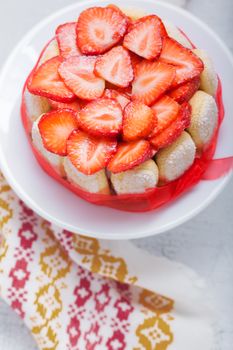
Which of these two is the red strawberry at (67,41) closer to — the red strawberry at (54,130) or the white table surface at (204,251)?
the red strawberry at (54,130)

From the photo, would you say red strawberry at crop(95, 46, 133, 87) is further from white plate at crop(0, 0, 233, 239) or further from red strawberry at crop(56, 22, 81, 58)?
white plate at crop(0, 0, 233, 239)

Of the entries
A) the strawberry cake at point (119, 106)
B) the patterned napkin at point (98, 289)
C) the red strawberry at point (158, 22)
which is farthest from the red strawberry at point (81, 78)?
the patterned napkin at point (98, 289)

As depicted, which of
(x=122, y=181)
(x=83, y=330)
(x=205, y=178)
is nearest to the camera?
(x=122, y=181)

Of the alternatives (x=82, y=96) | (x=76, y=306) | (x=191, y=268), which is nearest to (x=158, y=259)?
(x=191, y=268)

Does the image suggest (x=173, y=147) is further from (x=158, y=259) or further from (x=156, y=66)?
(x=158, y=259)

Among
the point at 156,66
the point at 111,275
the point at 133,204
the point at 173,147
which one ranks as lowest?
the point at 111,275

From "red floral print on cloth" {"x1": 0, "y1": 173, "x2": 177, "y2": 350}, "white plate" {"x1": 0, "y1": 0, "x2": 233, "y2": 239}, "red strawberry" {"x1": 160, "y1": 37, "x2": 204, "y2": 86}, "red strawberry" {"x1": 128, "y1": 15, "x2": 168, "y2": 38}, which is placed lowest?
"red floral print on cloth" {"x1": 0, "y1": 173, "x2": 177, "y2": 350}

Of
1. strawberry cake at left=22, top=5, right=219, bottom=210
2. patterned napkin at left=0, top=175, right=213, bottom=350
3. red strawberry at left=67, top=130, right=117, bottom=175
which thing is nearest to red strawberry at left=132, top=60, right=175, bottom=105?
strawberry cake at left=22, top=5, right=219, bottom=210

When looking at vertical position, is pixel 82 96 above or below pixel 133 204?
above
